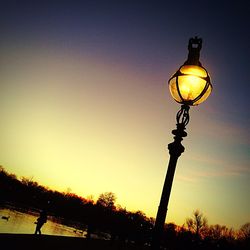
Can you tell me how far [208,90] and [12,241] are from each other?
1142 centimetres

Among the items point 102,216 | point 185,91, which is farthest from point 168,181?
point 102,216

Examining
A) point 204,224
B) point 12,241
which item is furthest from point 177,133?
point 204,224

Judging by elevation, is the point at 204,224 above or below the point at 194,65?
above

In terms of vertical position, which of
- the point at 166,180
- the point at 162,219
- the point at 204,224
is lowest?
the point at 162,219

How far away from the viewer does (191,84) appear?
4094mm

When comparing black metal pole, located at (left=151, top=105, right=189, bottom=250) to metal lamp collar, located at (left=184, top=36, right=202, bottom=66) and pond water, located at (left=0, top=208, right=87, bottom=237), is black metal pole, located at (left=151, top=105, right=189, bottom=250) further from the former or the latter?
pond water, located at (left=0, top=208, right=87, bottom=237)

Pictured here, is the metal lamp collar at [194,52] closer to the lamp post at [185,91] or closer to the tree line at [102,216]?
the lamp post at [185,91]

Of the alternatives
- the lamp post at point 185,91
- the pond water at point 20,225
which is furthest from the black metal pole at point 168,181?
the pond water at point 20,225

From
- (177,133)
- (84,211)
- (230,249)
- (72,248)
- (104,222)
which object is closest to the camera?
(177,133)

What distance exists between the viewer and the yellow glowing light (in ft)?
13.4

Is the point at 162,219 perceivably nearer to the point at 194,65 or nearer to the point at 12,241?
the point at 194,65

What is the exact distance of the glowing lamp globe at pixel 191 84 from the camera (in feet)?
13.4

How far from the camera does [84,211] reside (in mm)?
145250

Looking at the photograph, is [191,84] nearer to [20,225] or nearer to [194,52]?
[194,52]
